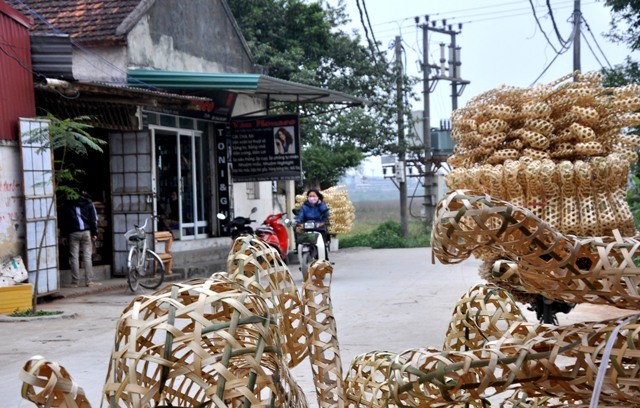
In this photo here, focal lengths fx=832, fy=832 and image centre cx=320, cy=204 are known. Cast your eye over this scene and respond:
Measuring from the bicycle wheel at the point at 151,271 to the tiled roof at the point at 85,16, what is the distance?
3643 millimetres

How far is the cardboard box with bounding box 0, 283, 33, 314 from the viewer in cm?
955

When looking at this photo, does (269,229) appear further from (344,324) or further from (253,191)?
(344,324)

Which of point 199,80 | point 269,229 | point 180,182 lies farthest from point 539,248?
point 180,182

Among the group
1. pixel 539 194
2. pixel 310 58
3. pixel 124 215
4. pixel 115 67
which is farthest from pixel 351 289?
pixel 310 58

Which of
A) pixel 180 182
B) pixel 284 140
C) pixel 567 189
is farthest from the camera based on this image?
pixel 284 140

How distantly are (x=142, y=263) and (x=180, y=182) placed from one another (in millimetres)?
3382

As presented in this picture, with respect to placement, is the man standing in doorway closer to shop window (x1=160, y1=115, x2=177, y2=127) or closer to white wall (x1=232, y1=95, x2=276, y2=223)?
shop window (x1=160, y1=115, x2=177, y2=127)

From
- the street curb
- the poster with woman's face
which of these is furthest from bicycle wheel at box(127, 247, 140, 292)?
the poster with woman's face

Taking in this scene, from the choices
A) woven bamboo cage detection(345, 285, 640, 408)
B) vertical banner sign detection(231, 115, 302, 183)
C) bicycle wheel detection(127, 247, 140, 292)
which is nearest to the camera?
woven bamboo cage detection(345, 285, 640, 408)

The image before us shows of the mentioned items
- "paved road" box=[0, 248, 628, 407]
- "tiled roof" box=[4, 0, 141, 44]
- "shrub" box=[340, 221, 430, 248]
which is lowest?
"shrub" box=[340, 221, 430, 248]

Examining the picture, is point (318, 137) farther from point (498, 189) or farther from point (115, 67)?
point (498, 189)

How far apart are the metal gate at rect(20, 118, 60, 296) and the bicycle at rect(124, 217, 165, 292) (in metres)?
1.19

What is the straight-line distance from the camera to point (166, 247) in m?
13.7

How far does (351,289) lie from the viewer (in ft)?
40.5
